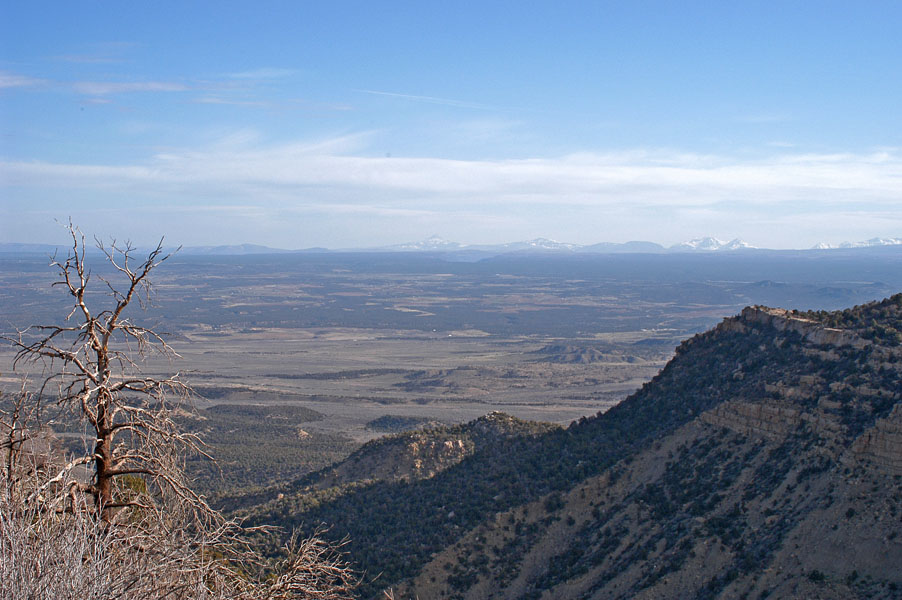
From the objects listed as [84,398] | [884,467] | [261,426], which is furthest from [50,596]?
[261,426]

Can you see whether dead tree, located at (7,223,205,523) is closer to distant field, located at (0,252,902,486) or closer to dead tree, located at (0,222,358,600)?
dead tree, located at (0,222,358,600)

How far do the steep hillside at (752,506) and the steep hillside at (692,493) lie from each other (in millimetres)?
45

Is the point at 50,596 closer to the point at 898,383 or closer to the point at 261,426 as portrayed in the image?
the point at 898,383

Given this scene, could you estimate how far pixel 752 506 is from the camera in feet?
57.8

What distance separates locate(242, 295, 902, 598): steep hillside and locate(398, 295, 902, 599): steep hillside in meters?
0.04

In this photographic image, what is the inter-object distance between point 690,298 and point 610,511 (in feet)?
546

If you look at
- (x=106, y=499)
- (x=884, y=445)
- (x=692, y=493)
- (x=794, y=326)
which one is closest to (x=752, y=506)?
(x=692, y=493)

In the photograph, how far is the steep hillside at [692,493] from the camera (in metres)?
15.6

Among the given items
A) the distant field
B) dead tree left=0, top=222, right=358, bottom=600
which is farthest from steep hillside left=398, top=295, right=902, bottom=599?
dead tree left=0, top=222, right=358, bottom=600

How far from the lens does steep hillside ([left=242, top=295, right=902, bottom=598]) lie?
51.1 ft

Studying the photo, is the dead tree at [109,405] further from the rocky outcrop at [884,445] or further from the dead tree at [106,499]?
the rocky outcrop at [884,445]

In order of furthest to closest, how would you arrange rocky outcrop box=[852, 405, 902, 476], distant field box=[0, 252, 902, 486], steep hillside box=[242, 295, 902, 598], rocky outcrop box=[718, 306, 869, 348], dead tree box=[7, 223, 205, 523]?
distant field box=[0, 252, 902, 486], rocky outcrop box=[718, 306, 869, 348], rocky outcrop box=[852, 405, 902, 476], steep hillside box=[242, 295, 902, 598], dead tree box=[7, 223, 205, 523]

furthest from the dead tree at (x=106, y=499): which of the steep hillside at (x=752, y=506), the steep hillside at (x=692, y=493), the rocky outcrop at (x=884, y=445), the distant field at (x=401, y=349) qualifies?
the rocky outcrop at (x=884, y=445)

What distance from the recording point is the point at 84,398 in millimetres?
5766
